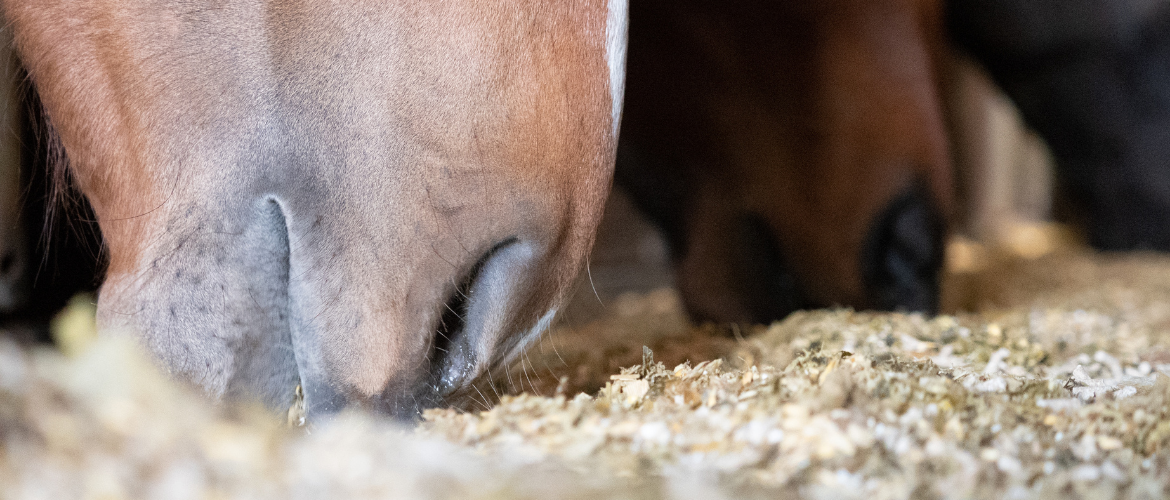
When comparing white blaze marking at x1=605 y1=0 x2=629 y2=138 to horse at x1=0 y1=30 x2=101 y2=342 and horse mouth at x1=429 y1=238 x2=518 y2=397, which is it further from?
horse at x1=0 y1=30 x2=101 y2=342

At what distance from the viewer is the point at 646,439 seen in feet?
1.22

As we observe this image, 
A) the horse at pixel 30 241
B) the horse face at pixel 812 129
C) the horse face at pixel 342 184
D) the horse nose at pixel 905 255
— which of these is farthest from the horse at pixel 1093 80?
the horse at pixel 30 241

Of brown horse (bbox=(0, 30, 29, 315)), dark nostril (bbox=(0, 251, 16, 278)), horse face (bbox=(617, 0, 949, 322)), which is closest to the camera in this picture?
brown horse (bbox=(0, 30, 29, 315))

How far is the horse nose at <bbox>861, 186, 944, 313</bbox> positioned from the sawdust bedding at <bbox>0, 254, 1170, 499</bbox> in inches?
20.3

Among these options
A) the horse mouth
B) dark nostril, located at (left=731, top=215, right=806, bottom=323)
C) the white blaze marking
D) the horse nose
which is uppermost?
the white blaze marking

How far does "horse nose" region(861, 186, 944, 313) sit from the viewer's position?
102cm

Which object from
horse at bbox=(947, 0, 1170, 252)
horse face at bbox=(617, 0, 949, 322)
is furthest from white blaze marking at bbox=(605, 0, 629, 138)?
horse at bbox=(947, 0, 1170, 252)

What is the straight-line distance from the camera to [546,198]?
0.44 meters

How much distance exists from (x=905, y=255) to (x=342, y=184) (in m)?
0.82

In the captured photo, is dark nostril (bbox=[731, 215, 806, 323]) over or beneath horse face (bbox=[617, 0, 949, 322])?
beneath

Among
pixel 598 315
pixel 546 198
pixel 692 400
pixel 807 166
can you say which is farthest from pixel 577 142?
pixel 598 315

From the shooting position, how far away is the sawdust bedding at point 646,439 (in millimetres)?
Result: 320

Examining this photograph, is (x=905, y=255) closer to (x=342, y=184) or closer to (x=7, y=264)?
(x=342, y=184)

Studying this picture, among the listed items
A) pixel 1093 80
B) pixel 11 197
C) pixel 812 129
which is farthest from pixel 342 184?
pixel 1093 80
